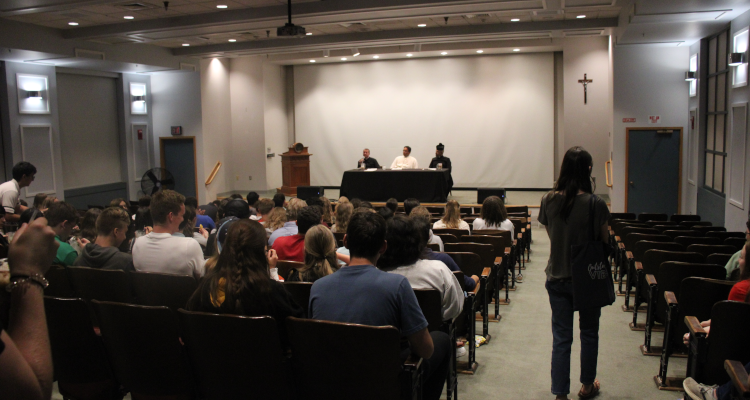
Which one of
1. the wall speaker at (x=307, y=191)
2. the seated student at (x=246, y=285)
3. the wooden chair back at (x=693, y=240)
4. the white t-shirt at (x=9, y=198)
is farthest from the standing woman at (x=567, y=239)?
the wall speaker at (x=307, y=191)

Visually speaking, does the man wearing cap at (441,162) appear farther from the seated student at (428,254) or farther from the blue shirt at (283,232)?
the seated student at (428,254)

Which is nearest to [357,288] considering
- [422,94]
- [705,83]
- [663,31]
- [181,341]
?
[181,341]

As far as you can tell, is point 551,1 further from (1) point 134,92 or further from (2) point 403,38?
(1) point 134,92

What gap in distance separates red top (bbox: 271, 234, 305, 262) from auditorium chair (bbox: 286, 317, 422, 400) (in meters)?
1.87

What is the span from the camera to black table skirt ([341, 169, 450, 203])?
39.3 ft

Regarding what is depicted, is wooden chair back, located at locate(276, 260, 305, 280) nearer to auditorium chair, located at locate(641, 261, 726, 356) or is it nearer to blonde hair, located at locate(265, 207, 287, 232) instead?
blonde hair, located at locate(265, 207, 287, 232)

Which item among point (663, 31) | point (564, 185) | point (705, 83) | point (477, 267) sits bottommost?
point (477, 267)

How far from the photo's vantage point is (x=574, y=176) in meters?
3.02

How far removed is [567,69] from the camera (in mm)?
13305

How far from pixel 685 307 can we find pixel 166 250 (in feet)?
10.2

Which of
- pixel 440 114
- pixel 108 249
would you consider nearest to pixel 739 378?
pixel 108 249

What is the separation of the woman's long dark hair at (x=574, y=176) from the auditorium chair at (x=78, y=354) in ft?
8.09

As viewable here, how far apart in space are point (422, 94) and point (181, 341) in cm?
1315

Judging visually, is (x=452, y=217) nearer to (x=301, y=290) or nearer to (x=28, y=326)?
(x=301, y=290)
